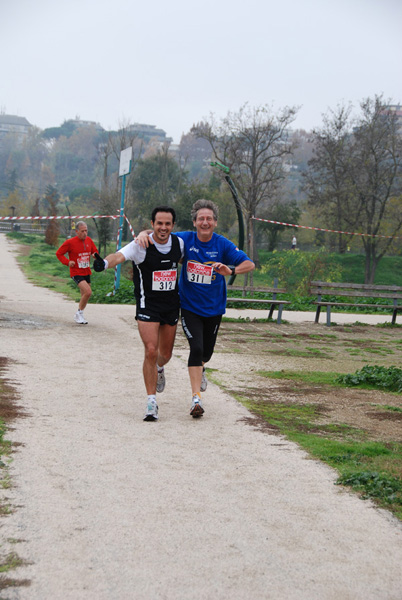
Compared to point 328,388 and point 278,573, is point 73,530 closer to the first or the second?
point 278,573

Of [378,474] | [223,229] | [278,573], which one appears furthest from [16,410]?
[223,229]

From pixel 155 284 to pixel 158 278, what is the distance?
0.20 ft

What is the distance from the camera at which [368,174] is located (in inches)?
1753

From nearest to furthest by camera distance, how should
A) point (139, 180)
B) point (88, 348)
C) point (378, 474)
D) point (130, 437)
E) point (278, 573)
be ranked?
1. point (278, 573)
2. point (378, 474)
3. point (130, 437)
4. point (88, 348)
5. point (139, 180)

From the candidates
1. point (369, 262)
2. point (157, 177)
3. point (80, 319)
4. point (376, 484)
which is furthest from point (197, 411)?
point (157, 177)

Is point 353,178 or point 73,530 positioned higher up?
point 353,178

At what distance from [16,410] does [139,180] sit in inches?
2578

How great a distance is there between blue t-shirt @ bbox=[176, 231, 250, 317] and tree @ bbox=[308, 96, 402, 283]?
35591mm

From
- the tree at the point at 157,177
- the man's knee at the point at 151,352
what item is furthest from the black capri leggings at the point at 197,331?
the tree at the point at 157,177

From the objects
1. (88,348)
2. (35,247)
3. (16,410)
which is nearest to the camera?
(16,410)

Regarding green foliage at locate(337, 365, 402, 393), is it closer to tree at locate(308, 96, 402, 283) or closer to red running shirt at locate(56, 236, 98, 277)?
red running shirt at locate(56, 236, 98, 277)

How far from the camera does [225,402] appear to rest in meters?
7.55

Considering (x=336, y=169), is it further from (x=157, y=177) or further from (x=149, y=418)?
(x=149, y=418)

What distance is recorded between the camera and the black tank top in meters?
6.58
